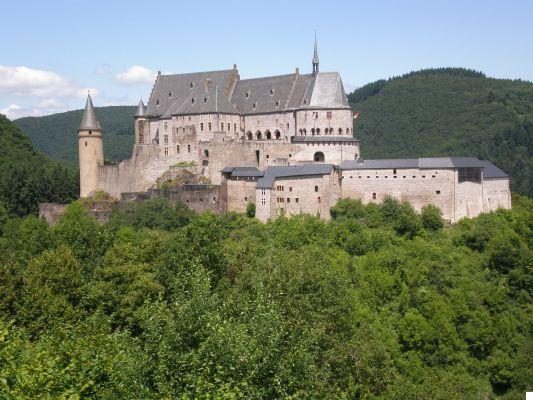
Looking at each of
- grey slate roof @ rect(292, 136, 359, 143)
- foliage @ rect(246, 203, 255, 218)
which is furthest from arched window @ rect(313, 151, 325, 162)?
foliage @ rect(246, 203, 255, 218)

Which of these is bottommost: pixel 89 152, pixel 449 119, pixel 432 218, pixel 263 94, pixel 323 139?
pixel 432 218

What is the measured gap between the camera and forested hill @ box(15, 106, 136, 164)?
14889 cm

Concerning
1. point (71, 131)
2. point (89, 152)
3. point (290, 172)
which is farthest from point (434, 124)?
point (290, 172)

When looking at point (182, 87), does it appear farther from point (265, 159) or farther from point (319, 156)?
point (319, 156)

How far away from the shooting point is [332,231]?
170ft

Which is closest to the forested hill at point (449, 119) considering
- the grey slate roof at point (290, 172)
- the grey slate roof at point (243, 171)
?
the grey slate roof at point (243, 171)

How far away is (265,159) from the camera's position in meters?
59.0

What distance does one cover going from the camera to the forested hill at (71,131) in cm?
14889

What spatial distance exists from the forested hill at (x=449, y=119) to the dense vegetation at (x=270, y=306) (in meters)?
56.7

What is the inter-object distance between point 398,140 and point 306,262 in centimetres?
9530

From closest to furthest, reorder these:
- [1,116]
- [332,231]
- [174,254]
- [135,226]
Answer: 1. [174,254]
2. [332,231]
3. [135,226]
4. [1,116]

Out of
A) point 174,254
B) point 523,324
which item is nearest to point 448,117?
point 523,324

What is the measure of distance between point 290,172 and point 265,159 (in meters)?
4.63

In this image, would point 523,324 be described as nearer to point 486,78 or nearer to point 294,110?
point 294,110
